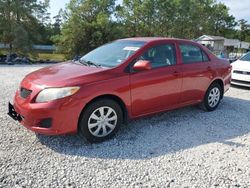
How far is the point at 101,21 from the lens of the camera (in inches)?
1005

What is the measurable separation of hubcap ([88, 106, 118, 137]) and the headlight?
0.48 metres

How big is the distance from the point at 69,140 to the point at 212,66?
10.8 ft

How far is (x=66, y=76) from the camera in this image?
3838 millimetres

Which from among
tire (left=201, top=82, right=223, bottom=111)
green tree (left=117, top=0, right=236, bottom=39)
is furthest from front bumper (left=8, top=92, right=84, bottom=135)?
green tree (left=117, top=0, right=236, bottom=39)

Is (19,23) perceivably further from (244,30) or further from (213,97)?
(244,30)

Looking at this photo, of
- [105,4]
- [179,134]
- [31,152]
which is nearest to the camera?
[31,152]

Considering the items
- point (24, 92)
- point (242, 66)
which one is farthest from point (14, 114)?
point (242, 66)

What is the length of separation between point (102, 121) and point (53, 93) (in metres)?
0.82

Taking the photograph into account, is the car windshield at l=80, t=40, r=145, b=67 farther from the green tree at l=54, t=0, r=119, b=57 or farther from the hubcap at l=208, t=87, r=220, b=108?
the green tree at l=54, t=0, r=119, b=57

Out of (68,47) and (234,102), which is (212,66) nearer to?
(234,102)

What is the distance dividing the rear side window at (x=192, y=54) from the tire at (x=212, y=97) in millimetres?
625

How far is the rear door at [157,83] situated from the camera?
14.0ft

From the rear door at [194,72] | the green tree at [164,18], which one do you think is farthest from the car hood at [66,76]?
the green tree at [164,18]

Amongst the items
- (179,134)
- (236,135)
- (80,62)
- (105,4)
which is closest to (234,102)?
(236,135)
